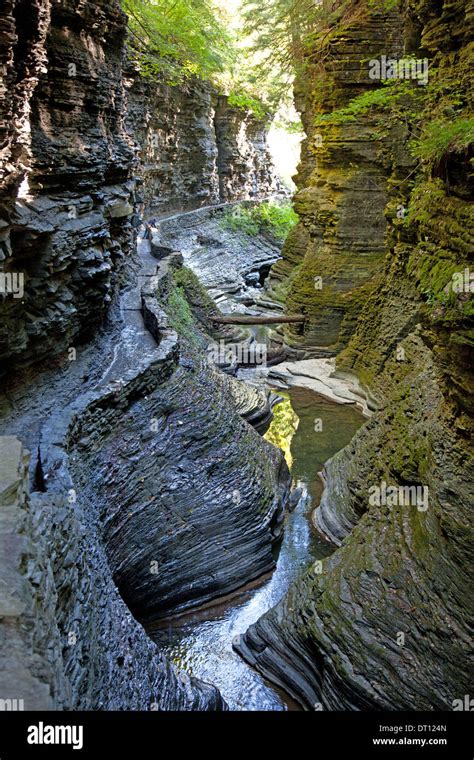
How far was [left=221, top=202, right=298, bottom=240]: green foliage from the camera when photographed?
34375mm

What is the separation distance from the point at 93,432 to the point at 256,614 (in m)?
3.92

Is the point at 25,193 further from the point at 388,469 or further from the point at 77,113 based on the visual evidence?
the point at 388,469

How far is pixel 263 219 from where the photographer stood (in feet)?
120

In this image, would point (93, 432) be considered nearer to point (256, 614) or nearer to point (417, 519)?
point (256, 614)

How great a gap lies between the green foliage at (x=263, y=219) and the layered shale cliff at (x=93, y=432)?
71.0 feet

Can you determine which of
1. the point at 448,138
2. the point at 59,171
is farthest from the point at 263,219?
the point at 448,138

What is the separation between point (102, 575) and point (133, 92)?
22.7 m

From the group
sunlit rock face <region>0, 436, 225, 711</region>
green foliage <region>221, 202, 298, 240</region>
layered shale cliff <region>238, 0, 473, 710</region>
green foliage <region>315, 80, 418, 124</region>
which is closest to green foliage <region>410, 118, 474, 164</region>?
layered shale cliff <region>238, 0, 473, 710</region>

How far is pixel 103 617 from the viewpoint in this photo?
5.98 meters

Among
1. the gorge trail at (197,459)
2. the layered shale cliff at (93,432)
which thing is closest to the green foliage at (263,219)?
the gorge trail at (197,459)

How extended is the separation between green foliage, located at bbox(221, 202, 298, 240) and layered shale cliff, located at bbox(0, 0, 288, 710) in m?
21.6

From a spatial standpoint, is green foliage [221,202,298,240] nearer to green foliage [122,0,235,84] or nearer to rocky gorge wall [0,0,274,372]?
green foliage [122,0,235,84]

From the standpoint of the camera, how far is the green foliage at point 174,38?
2328 centimetres

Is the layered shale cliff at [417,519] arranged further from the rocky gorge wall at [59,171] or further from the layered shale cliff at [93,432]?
the rocky gorge wall at [59,171]
